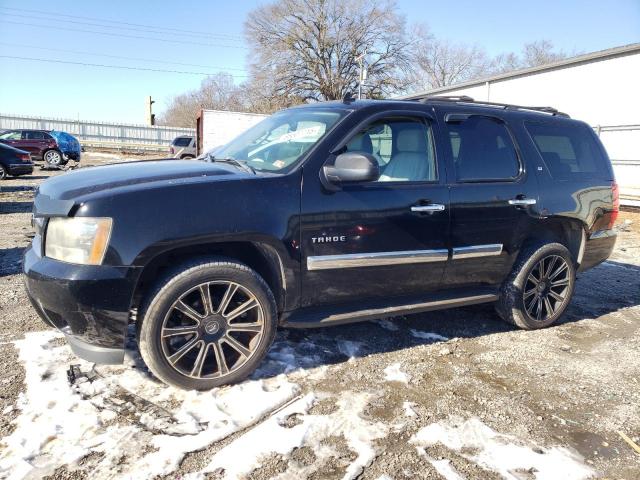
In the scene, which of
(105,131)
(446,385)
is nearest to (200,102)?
(105,131)

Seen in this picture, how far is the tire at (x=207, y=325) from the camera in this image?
292 cm

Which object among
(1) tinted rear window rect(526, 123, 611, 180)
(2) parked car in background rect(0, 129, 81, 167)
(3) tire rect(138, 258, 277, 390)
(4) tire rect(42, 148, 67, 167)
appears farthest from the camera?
(4) tire rect(42, 148, 67, 167)

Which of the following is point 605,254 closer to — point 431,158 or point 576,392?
point 576,392

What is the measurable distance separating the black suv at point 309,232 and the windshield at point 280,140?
19 millimetres

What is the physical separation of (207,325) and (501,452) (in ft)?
5.97

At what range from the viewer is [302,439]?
8.78 ft

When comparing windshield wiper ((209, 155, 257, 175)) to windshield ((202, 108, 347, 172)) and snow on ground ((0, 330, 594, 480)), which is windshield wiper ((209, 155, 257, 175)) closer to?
windshield ((202, 108, 347, 172))

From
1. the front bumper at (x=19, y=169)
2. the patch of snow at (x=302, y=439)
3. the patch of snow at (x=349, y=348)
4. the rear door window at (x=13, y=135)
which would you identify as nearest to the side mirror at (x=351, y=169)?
the patch of snow at (x=349, y=348)

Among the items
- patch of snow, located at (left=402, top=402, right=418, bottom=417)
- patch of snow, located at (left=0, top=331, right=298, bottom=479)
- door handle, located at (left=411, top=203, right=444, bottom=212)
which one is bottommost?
patch of snow, located at (left=402, top=402, right=418, bottom=417)

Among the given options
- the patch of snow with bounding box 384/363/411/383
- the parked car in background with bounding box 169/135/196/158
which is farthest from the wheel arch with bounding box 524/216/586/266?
the parked car in background with bounding box 169/135/196/158

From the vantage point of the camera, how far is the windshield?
3.46 metres

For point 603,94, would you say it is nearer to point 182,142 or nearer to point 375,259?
point 375,259

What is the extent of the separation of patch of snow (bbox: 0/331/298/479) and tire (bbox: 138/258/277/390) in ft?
0.45

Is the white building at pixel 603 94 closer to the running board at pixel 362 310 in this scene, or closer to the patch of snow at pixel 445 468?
the running board at pixel 362 310
